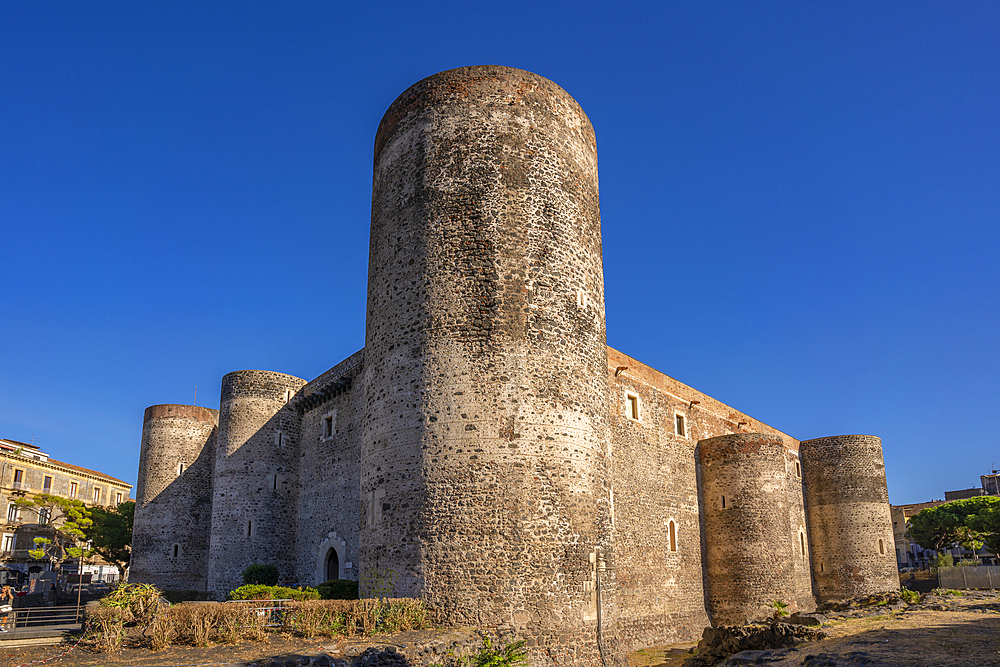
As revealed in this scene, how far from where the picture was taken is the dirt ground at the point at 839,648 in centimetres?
1006

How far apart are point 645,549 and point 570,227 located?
12562 mm

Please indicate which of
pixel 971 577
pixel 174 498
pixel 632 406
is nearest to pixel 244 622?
pixel 632 406

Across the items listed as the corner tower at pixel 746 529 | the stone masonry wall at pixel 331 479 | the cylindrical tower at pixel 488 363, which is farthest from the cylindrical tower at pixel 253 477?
the corner tower at pixel 746 529

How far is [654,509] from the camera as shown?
23453 mm

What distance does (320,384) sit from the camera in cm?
2561

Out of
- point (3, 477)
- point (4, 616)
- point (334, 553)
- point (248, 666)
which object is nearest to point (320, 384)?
point (334, 553)

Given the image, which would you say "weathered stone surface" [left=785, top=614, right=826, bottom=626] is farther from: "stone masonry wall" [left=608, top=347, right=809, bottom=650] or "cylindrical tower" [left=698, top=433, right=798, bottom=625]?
"stone masonry wall" [left=608, top=347, right=809, bottom=650]

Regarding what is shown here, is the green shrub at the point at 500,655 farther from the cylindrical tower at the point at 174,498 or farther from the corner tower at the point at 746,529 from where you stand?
the cylindrical tower at the point at 174,498

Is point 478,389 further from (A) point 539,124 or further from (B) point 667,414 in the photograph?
(B) point 667,414

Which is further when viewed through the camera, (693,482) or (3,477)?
(3,477)

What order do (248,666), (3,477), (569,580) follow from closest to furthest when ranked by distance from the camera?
(248,666)
(569,580)
(3,477)

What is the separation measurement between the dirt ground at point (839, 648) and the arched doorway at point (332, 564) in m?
9.57

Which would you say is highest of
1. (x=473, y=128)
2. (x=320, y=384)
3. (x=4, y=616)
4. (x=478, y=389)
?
(x=473, y=128)

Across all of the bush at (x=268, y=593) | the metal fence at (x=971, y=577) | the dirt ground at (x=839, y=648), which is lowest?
the metal fence at (x=971, y=577)
